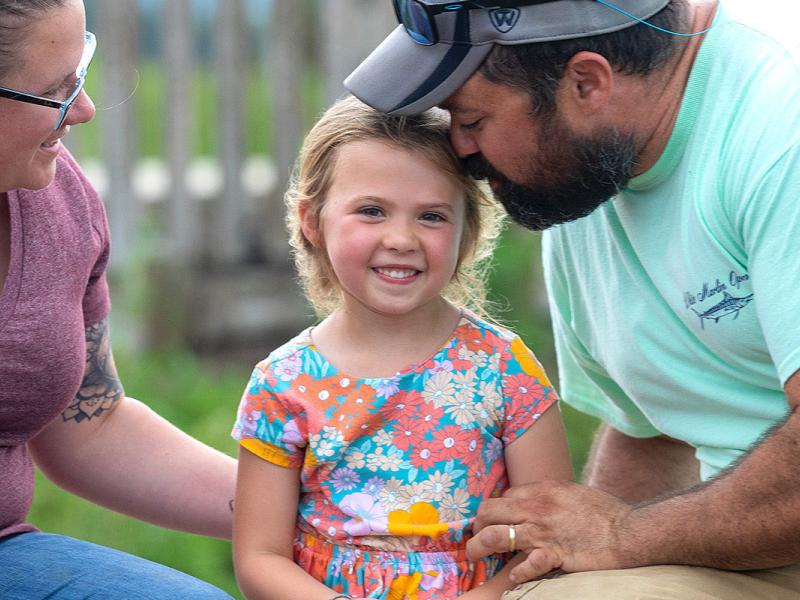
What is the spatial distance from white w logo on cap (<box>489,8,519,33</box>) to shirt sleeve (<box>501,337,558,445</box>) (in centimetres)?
→ 61

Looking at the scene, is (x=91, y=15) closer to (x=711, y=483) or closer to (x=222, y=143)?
(x=222, y=143)

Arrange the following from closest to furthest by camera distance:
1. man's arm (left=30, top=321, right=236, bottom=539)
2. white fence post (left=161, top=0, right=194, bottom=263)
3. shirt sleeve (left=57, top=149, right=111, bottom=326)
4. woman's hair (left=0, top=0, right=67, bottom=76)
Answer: woman's hair (left=0, top=0, right=67, bottom=76) → shirt sleeve (left=57, top=149, right=111, bottom=326) → man's arm (left=30, top=321, right=236, bottom=539) → white fence post (left=161, top=0, right=194, bottom=263)

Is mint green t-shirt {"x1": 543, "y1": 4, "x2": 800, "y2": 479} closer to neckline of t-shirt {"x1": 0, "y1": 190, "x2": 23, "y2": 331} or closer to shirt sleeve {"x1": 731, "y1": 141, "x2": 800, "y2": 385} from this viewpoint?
shirt sleeve {"x1": 731, "y1": 141, "x2": 800, "y2": 385}

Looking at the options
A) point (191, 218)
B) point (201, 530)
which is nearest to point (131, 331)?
point (191, 218)

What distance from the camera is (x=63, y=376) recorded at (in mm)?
2410

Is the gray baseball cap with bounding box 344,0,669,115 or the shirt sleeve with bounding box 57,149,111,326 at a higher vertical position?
the gray baseball cap with bounding box 344,0,669,115

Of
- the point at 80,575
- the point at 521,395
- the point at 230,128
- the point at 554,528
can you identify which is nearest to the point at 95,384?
the point at 80,575

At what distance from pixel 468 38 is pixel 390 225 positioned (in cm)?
36

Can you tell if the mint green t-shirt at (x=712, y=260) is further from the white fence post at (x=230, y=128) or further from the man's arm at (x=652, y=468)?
the white fence post at (x=230, y=128)

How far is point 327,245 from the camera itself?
2430 millimetres

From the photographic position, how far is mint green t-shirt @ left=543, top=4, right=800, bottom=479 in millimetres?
2221

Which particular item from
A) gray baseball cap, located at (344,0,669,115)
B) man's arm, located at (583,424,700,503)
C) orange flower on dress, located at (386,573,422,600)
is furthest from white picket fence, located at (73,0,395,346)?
orange flower on dress, located at (386,573,422,600)

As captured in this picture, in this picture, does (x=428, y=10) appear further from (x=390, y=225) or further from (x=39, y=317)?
(x=39, y=317)

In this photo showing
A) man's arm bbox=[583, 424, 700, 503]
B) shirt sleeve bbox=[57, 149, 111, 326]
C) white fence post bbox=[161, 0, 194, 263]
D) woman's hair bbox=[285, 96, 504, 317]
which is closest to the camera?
woman's hair bbox=[285, 96, 504, 317]
